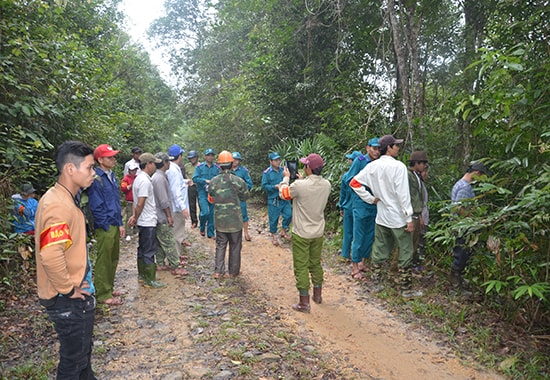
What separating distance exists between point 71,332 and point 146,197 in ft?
9.28

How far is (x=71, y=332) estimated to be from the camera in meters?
2.65

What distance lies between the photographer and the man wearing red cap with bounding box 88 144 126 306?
180 inches

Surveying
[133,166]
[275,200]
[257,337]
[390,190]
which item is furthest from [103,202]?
[275,200]

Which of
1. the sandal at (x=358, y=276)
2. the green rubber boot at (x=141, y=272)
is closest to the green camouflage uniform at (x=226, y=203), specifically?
the green rubber boot at (x=141, y=272)

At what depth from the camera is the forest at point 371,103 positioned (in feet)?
12.6

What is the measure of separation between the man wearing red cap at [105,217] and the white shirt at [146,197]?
1.66 ft

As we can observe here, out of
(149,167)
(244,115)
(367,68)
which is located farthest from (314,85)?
(149,167)

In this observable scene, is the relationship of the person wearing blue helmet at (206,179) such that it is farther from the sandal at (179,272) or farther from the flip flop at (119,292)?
the flip flop at (119,292)

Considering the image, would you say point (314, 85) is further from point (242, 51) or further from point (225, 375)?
point (242, 51)

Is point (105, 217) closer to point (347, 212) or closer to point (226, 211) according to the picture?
point (226, 211)

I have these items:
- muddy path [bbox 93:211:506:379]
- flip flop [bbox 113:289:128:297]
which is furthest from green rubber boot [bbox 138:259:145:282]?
flip flop [bbox 113:289:128:297]

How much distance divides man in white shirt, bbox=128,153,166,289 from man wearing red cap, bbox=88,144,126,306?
0.52 m

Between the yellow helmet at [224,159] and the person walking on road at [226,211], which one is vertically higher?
the yellow helmet at [224,159]

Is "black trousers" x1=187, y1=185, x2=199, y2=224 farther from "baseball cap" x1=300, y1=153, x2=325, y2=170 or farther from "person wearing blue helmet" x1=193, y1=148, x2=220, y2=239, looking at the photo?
"baseball cap" x1=300, y1=153, x2=325, y2=170
